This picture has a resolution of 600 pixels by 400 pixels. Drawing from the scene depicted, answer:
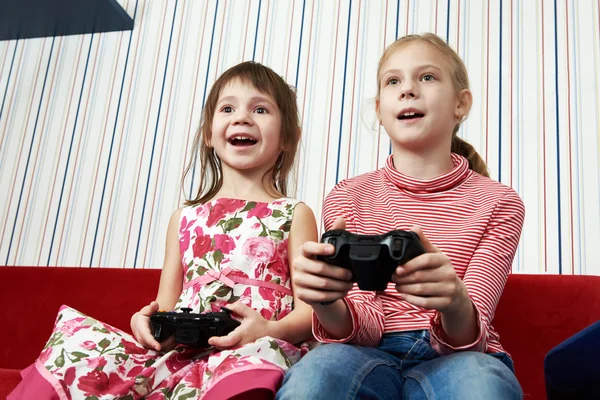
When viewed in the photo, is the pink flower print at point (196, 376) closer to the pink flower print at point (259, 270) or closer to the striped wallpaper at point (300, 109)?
the pink flower print at point (259, 270)

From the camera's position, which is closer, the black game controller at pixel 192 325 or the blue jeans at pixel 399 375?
the blue jeans at pixel 399 375

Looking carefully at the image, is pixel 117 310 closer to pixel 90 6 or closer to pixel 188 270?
pixel 188 270

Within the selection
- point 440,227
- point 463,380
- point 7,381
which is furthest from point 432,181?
point 7,381

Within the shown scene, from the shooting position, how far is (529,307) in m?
1.29

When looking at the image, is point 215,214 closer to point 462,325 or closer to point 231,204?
point 231,204

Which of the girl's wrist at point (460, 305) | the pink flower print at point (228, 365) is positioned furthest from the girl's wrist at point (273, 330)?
the girl's wrist at point (460, 305)

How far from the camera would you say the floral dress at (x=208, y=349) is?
920mm

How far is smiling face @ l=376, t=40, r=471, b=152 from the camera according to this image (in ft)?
3.70

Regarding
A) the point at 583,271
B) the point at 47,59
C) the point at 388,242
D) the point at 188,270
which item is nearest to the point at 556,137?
the point at 583,271

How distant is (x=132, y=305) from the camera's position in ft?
4.86

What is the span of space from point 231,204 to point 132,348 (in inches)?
13.7

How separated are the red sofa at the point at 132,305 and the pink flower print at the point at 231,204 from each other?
0.99 feet

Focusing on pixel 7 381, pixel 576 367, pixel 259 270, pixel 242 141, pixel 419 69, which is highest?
pixel 419 69

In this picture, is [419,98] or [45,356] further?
[419,98]
